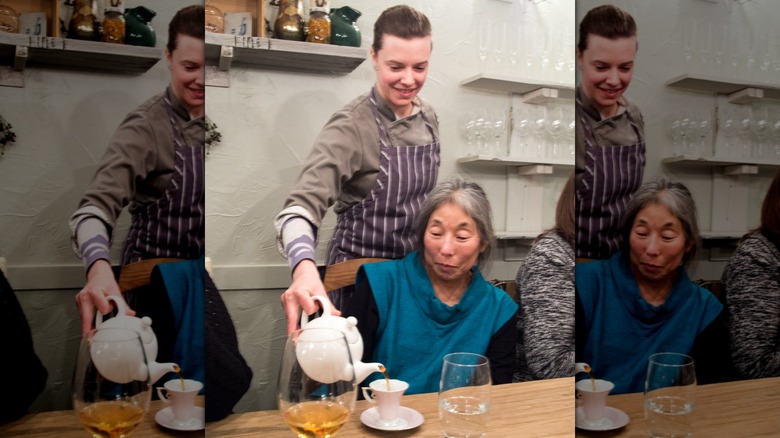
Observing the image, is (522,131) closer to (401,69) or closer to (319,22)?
(401,69)

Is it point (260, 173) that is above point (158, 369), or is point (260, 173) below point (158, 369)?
above

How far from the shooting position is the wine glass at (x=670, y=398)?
5.13ft

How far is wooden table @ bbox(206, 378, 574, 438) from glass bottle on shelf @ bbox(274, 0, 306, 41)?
3.05ft

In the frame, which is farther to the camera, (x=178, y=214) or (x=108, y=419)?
(x=178, y=214)

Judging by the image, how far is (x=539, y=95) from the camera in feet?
5.90

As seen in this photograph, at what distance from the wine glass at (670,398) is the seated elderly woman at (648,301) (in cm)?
5

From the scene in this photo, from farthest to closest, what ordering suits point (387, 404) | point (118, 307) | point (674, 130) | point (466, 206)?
point (466, 206), point (674, 130), point (387, 404), point (118, 307)

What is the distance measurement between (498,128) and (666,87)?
43cm

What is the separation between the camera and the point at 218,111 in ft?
4.98

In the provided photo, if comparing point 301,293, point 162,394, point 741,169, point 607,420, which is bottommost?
point 607,420

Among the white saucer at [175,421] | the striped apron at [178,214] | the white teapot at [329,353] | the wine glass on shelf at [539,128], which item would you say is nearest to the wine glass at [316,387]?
the white teapot at [329,353]

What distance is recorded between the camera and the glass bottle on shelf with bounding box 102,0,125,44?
1388 millimetres

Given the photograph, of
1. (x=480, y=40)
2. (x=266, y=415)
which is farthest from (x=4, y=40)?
(x=480, y=40)

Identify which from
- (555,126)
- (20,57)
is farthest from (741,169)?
(20,57)
